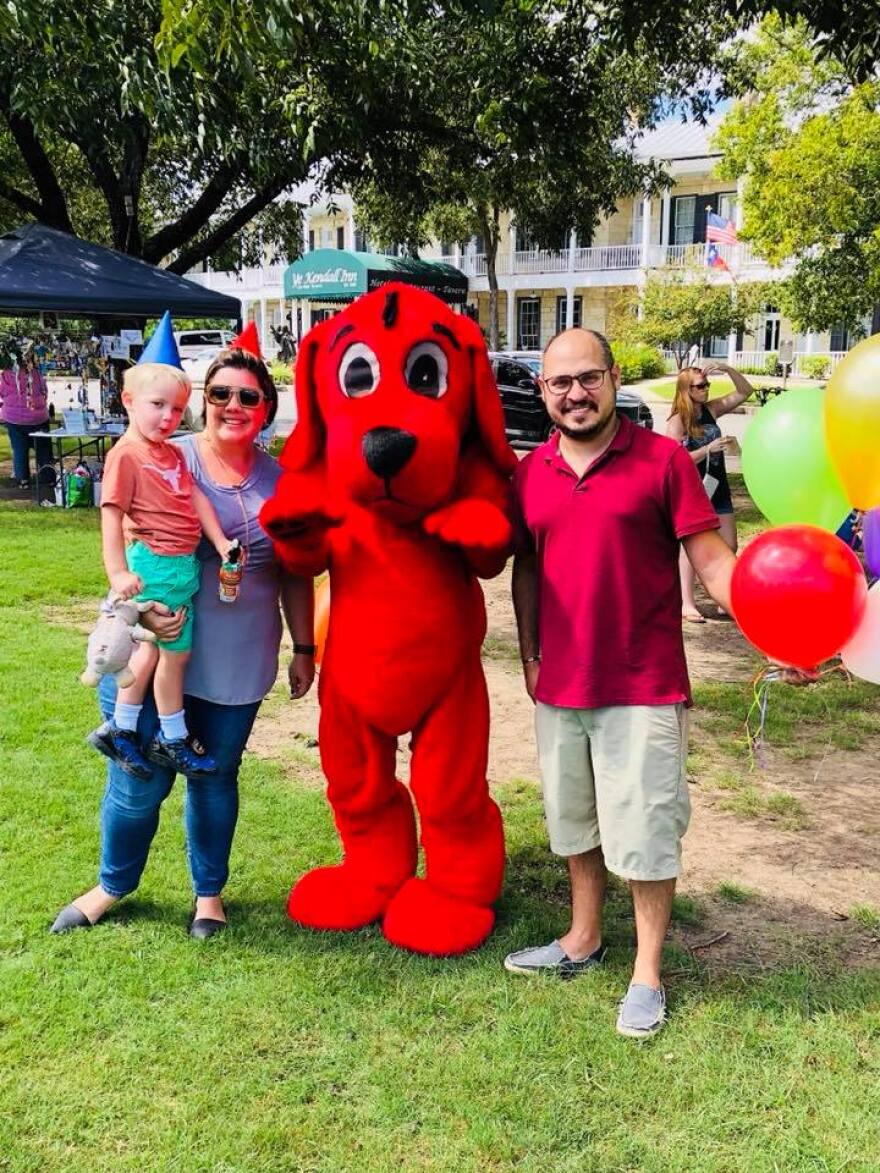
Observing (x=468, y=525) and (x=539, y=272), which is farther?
(x=539, y=272)

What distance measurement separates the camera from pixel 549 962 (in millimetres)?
3219

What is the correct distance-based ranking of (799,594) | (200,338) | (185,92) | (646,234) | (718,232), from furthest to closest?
(646,234), (200,338), (718,232), (185,92), (799,594)

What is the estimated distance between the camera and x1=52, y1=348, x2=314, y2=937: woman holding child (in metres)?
3.12

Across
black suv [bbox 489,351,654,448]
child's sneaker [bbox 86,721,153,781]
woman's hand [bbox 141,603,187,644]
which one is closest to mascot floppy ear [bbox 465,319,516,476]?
woman's hand [bbox 141,603,187,644]

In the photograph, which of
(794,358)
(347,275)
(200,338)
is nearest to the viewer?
(347,275)

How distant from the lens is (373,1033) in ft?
9.63

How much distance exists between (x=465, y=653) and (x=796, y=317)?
17.7 metres

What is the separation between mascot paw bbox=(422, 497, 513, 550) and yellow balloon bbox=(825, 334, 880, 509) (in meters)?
0.89

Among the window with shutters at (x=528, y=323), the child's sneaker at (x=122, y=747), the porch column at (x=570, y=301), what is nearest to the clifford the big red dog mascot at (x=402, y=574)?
the child's sneaker at (x=122, y=747)

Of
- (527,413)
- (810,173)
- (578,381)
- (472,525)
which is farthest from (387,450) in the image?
(810,173)

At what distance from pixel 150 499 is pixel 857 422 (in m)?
1.89

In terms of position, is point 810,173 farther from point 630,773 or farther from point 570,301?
point 570,301

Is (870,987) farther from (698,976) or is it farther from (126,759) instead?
(126,759)

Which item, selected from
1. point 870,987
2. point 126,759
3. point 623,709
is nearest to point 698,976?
point 870,987
